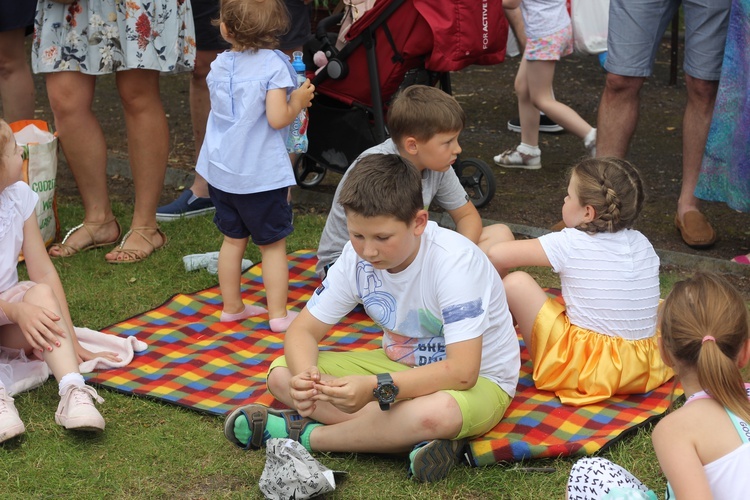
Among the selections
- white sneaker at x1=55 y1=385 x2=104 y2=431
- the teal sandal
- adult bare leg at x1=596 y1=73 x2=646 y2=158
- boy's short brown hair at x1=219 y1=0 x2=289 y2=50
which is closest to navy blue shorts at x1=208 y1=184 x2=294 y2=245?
boy's short brown hair at x1=219 y1=0 x2=289 y2=50

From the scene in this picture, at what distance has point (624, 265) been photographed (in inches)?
126

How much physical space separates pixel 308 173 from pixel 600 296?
2.68 m

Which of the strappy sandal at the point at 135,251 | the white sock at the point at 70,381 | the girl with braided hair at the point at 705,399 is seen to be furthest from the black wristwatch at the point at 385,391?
the strappy sandal at the point at 135,251

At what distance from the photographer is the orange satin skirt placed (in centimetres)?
321

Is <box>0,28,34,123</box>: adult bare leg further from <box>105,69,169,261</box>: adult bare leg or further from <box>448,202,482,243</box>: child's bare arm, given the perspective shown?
<box>448,202,482,243</box>: child's bare arm

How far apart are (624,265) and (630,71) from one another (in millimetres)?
1731

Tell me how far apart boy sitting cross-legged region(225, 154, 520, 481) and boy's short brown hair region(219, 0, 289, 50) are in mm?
1067

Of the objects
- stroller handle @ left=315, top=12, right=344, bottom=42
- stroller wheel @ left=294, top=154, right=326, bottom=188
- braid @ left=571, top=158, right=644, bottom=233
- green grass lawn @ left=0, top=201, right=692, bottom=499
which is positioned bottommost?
stroller wheel @ left=294, top=154, right=326, bottom=188

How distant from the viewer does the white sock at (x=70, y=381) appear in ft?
10.2

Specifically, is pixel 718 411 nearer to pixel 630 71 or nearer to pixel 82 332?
pixel 82 332

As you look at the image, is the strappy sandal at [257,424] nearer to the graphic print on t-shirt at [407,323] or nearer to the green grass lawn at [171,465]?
the green grass lawn at [171,465]

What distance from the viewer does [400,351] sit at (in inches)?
121

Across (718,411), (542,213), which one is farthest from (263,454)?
(542,213)

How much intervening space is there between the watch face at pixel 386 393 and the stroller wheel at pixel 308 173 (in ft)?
9.39
